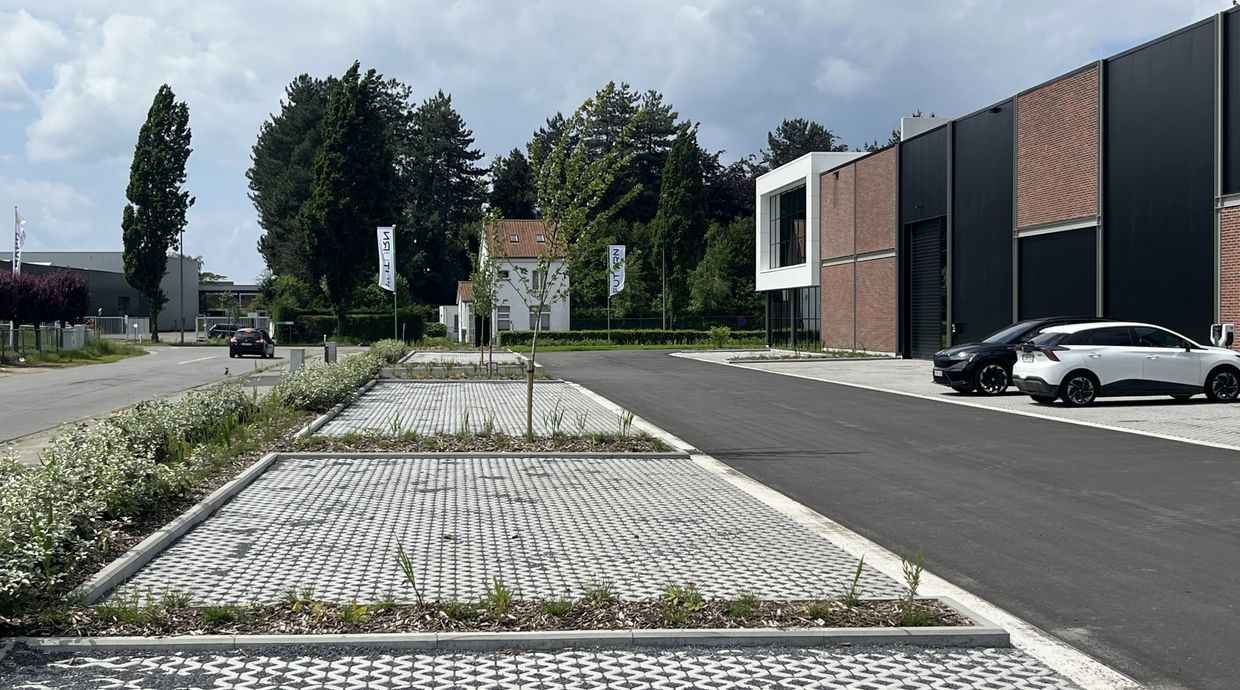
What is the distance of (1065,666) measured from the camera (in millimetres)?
5180

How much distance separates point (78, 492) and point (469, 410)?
11.4 metres

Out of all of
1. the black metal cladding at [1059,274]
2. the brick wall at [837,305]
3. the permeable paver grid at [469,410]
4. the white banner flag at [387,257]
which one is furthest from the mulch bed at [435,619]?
the white banner flag at [387,257]

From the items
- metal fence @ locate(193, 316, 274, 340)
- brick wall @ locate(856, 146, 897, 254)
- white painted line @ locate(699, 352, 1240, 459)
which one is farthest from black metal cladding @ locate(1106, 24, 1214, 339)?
metal fence @ locate(193, 316, 274, 340)

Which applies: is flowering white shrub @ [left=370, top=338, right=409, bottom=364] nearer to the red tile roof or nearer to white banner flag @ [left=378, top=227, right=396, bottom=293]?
white banner flag @ [left=378, top=227, right=396, bottom=293]

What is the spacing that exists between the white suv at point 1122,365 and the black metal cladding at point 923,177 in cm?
1908

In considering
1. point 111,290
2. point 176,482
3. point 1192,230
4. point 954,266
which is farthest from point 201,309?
point 176,482

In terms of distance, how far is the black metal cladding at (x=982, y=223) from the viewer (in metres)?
33.9

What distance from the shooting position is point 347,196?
70500mm

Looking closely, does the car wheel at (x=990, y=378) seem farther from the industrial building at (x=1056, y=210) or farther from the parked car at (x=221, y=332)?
the parked car at (x=221, y=332)

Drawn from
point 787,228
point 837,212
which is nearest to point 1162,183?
point 837,212

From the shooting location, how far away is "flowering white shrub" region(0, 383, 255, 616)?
5.84m

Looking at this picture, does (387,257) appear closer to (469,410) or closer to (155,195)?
(155,195)

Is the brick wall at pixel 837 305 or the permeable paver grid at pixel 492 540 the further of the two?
the brick wall at pixel 837 305

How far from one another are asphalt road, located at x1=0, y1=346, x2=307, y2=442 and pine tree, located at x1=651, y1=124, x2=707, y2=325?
42.7 metres
